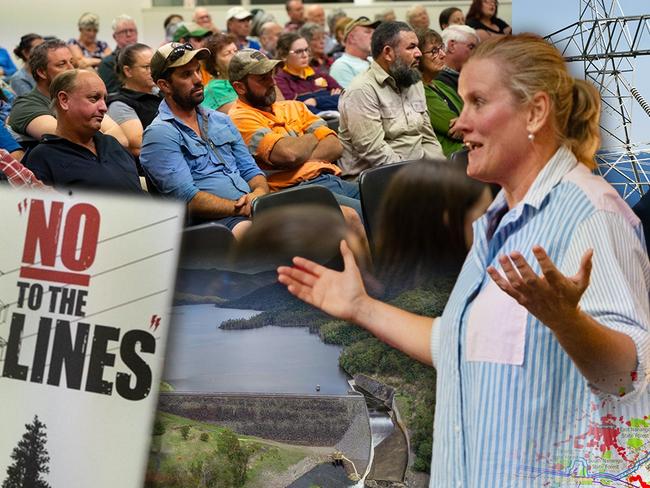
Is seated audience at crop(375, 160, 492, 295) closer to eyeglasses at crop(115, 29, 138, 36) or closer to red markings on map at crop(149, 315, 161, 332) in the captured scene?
red markings on map at crop(149, 315, 161, 332)

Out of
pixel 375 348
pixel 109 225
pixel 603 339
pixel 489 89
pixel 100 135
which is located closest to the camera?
pixel 603 339

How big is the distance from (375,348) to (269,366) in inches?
11.1

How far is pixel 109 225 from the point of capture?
273cm

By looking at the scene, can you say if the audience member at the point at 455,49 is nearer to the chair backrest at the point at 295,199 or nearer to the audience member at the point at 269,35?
the chair backrest at the point at 295,199

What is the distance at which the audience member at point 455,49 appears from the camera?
111 inches

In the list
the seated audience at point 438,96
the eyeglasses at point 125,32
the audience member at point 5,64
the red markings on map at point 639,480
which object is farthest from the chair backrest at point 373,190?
the audience member at point 5,64

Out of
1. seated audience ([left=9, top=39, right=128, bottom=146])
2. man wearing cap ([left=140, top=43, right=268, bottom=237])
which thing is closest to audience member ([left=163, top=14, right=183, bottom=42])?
seated audience ([left=9, top=39, right=128, bottom=146])

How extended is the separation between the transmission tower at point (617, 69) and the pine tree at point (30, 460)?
65.6 inches

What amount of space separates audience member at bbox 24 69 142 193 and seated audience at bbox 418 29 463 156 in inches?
35.3

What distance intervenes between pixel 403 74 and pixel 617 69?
1.43 metres

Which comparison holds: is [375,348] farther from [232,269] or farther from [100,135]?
[100,135]

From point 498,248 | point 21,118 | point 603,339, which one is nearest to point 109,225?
point 498,248

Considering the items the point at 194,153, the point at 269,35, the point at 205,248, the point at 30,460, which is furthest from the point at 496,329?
the point at 269,35

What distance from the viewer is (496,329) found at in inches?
79.4
